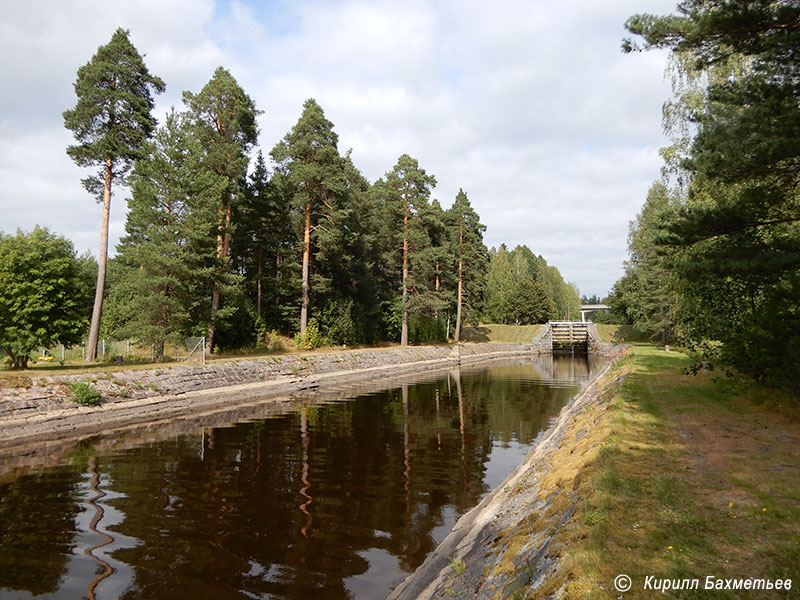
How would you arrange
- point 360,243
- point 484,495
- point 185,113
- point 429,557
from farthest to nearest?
point 360,243 → point 185,113 → point 484,495 → point 429,557

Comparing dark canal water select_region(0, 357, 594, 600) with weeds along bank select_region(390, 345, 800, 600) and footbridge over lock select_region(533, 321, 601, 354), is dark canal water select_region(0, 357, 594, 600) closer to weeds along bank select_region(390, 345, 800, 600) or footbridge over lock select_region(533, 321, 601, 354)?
weeds along bank select_region(390, 345, 800, 600)

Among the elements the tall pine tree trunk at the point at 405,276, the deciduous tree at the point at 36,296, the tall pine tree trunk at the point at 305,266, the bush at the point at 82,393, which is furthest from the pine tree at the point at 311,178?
the bush at the point at 82,393

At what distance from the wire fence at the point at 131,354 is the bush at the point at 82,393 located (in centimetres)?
538

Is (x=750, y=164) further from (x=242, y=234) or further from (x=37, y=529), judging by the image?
(x=242, y=234)

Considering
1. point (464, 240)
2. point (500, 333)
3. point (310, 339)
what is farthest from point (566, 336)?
point (310, 339)

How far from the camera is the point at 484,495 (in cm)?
1052

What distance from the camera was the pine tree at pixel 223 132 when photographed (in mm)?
29384

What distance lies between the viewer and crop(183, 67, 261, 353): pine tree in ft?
96.4

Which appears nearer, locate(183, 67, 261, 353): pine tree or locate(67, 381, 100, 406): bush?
locate(67, 381, 100, 406): bush

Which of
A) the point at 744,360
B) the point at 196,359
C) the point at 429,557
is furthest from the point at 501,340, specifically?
the point at 429,557

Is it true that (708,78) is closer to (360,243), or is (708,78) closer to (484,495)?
(484,495)

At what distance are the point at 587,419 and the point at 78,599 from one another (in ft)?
41.0

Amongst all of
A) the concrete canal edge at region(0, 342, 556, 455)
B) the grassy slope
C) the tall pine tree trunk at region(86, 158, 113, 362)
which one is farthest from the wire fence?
the grassy slope

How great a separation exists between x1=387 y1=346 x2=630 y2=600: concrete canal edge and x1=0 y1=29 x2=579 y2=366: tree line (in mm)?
20318
